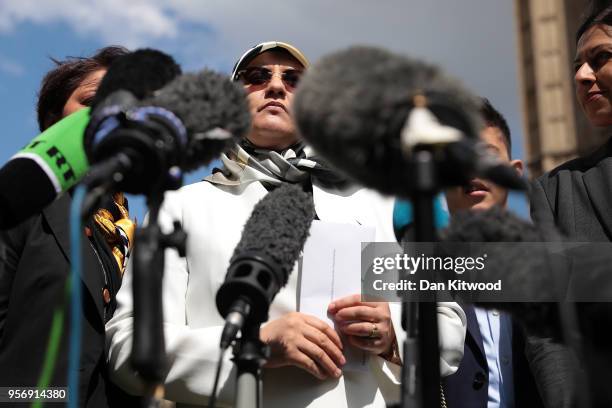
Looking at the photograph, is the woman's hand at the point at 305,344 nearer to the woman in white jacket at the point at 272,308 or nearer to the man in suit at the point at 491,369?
the woman in white jacket at the point at 272,308

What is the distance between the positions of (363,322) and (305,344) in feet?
0.74

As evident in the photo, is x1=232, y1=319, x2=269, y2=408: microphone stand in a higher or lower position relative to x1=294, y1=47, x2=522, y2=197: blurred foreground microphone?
lower

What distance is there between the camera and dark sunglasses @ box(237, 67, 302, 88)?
132 inches

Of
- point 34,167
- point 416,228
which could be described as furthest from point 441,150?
point 34,167

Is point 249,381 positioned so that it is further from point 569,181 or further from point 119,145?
point 569,181

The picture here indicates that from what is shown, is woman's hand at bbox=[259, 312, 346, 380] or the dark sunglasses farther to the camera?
the dark sunglasses

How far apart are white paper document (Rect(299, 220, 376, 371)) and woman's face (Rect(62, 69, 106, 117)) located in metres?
1.28

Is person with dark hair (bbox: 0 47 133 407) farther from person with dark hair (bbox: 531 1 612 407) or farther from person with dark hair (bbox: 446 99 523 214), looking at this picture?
person with dark hair (bbox: 531 1 612 407)

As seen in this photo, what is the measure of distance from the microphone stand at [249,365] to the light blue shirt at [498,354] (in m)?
1.44

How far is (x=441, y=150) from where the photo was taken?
1.57 meters

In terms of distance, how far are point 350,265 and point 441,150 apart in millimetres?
1234

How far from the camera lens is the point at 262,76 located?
336cm

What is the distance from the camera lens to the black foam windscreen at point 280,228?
2.05 metres

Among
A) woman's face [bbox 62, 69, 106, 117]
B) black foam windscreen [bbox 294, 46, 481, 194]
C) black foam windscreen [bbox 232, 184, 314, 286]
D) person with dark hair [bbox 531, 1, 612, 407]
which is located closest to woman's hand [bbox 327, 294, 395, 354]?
black foam windscreen [bbox 232, 184, 314, 286]
